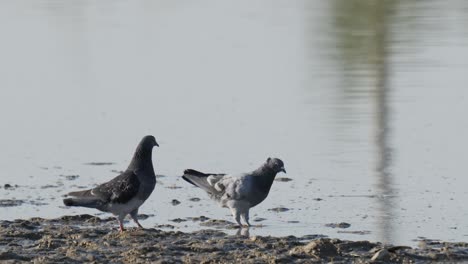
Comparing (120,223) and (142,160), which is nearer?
(120,223)

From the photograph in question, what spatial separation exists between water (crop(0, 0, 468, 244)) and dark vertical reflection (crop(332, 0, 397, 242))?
0.11 ft

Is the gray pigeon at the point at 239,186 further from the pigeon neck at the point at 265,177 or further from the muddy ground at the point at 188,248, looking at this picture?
the muddy ground at the point at 188,248

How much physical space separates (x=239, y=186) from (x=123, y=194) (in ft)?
3.07

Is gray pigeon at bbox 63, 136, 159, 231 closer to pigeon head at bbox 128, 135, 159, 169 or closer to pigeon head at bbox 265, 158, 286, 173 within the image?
pigeon head at bbox 128, 135, 159, 169

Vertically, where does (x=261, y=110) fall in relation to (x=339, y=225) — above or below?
above

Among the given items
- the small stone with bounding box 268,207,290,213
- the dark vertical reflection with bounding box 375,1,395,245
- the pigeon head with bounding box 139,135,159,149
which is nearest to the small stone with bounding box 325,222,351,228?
the dark vertical reflection with bounding box 375,1,395,245

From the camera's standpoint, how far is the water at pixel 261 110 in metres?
10.3

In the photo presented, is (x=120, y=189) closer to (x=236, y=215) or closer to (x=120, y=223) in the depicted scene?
(x=120, y=223)

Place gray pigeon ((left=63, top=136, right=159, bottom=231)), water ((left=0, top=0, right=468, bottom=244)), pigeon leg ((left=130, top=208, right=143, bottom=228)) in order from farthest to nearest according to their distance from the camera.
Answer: water ((left=0, top=0, right=468, bottom=244)) < pigeon leg ((left=130, top=208, right=143, bottom=228)) < gray pigeon ((left=63, top=136, right=159, bottom=231))

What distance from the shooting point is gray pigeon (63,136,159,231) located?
30.7 feet

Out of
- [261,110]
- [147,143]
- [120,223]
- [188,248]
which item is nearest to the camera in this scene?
[188,248]

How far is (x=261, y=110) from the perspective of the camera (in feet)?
46.5

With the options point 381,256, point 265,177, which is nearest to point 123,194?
point 265,177

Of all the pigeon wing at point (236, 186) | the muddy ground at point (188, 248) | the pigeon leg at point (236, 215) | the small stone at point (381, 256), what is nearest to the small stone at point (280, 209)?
the pigeon wing at point (236, 186)
